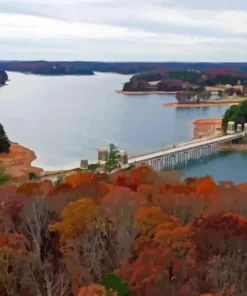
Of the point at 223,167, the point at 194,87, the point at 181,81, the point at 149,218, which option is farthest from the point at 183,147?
the point at 181,81

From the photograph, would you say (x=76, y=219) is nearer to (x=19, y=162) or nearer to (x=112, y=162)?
(x=112, y=162)

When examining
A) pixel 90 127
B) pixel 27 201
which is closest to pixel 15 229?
pixel 27 201

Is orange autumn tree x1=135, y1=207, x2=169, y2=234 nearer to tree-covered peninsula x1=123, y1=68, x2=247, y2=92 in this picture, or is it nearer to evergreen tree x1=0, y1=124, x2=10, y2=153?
evergreen tree x1=0, y1=124, x2=10, y2=153

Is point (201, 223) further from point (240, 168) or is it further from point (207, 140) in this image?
point (207, 140)

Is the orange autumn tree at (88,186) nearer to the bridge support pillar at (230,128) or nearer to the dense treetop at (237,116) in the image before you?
the bridge support pillar at (230,128)

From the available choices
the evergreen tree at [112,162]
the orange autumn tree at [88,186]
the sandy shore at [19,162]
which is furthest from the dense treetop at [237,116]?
the orange autumn tree at [88,186]

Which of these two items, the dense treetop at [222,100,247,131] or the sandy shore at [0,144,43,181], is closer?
the sandy shore at [0,144,43,181]

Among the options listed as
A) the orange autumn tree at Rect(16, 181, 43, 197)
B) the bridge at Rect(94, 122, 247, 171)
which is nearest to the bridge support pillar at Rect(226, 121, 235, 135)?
the bridge at Rect(94, 122, 247, 171)
